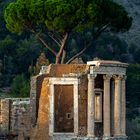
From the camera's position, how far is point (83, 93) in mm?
41188

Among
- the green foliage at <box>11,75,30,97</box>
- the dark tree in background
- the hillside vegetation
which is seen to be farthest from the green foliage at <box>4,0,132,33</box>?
the hillside vegetation

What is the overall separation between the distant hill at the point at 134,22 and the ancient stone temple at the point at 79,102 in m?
59.4

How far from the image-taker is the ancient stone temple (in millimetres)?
40969

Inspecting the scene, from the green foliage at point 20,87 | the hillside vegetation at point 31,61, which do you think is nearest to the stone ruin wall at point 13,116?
the green foliage at point 20,87

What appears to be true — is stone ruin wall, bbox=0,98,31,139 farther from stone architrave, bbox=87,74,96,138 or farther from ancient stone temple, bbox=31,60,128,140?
stone architrave, bbox=87,74,96,138

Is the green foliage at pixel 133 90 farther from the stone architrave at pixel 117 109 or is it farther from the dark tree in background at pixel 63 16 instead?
the stone architrave at pixel 117 109

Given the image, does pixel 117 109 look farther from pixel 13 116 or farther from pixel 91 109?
pixel 13 116

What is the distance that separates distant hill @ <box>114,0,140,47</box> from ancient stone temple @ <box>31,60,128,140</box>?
195ft

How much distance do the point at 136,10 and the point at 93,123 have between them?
73.0m

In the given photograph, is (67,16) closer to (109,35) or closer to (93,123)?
(93,123)

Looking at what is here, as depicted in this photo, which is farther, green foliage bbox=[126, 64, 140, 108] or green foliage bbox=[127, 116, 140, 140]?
green foliage bbox=[126, 64, 140, 108]

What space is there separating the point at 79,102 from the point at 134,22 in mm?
69741

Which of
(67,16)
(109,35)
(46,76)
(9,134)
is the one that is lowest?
(9,134)

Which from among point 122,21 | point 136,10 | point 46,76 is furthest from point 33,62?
point 136,10
